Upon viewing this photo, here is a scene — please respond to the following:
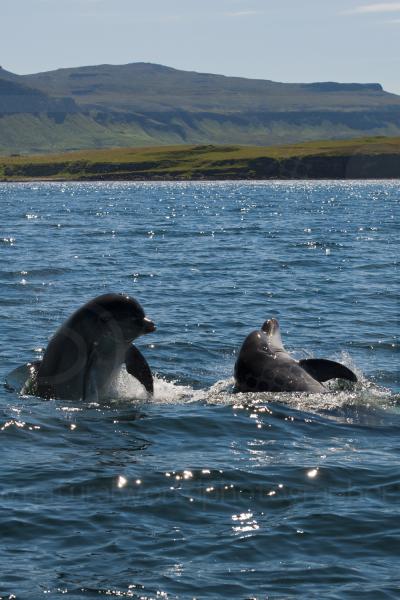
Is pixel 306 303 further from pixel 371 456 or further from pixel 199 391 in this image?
pixel 371 456

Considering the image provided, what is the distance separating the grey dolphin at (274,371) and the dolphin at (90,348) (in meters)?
1.79

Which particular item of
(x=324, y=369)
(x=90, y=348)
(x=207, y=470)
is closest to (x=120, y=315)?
(x=90, y=348)

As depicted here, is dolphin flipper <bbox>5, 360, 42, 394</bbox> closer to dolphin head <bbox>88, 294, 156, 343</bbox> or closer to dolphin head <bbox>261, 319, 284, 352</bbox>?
dolphin head <bbox>88, 294, 156, 343</bbox>

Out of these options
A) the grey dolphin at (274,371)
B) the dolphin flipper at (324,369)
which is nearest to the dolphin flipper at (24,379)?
the grey dolphin at (274,371)

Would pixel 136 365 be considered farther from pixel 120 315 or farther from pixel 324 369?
pixel 324 369

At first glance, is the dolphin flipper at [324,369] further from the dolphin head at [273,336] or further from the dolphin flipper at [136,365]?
the dolphin flipper at [136,365]

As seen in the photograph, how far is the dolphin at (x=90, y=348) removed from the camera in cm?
1784

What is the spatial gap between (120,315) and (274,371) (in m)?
2.82

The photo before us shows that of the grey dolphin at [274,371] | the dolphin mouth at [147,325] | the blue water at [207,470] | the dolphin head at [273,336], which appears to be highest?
the dolphin mouth at [147,325]

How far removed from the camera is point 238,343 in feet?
83.1

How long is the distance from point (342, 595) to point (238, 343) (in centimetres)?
1544

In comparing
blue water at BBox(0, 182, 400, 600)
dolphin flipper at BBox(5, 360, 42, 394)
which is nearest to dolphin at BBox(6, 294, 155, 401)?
dolphin flipper at BBox(5, 360, 42, 394)

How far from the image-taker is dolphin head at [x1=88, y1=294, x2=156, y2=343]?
707 inches

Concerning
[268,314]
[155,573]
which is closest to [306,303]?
[268,314]
